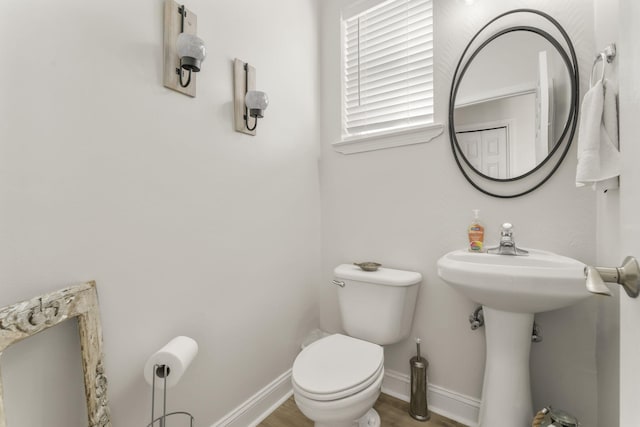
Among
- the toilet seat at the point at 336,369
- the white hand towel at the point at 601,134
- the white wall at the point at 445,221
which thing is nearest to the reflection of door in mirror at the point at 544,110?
the white wall at the point at 445,221

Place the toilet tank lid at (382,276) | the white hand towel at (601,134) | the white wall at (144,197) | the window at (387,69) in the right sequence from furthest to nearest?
the window at (387,69)
the toilet tank lid at (382,276)
the white hand towel at (601,134)
the white wall at (144,197)

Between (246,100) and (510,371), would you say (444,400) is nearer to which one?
(510,371)

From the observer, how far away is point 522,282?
3.34ft

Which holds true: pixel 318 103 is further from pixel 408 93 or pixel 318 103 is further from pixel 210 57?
pixel 210 57

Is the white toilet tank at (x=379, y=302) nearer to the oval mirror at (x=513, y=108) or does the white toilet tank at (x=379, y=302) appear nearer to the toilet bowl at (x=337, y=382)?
the toilet bowl at (x=337, y=382)

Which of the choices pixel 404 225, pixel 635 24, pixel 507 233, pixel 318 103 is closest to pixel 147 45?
pixel 318 103

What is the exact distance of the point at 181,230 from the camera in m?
1.21

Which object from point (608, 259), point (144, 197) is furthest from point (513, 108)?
point (144, 197)

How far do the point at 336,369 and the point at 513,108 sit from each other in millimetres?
1434

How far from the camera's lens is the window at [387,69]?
1667 millimetres

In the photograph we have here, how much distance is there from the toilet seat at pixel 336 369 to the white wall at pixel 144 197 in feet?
1.25

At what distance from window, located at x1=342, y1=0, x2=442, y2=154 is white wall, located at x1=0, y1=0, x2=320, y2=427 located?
410 millimetres

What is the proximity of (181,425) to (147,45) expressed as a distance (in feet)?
4.85

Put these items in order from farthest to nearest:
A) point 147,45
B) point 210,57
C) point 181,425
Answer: point 210,57
point 181,425
point 147,45
